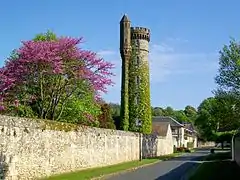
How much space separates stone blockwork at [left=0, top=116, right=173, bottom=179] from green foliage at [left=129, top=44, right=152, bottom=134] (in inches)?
1139

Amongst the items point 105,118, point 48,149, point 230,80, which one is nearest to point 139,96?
point 105,118

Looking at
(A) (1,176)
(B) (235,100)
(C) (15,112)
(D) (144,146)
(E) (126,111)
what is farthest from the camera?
(E) (126,111)

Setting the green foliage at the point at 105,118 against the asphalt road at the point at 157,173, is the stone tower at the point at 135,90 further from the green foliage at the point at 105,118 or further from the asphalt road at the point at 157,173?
the asphalt road at the point at 157,173

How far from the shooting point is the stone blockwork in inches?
809

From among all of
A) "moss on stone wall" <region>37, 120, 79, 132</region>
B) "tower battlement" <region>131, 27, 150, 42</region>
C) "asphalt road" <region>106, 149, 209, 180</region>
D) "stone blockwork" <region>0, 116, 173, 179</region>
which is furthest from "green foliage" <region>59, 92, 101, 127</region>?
"tower battlement" <region>131, 27, 150, 42</region>

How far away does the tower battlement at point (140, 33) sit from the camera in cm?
7358

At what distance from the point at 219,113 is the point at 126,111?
25001 millimetres

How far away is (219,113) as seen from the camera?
47.9 metres

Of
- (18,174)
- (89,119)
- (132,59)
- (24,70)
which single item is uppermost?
(132,59)

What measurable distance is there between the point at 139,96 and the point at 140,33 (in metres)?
10.6

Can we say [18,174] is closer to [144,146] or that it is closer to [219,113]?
[219,113]

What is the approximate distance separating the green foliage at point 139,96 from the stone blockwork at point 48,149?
28.9 meters

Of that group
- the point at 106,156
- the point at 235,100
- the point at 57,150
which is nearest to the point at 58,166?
the point at 57,150

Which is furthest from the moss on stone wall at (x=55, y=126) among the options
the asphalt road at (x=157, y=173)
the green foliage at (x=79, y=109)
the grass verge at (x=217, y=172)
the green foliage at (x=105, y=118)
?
the green foliage at (x=105, y=118)
